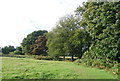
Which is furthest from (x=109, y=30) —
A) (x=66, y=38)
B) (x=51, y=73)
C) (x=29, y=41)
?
(x=29, y=41)

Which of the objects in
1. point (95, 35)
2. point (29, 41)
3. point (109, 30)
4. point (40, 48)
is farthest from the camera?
point (29, 41)

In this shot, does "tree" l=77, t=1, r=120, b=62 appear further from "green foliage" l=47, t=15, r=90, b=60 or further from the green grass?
"green foliage" l=47, t=15, r=90, b=60

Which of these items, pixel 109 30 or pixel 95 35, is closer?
pixel 109 30

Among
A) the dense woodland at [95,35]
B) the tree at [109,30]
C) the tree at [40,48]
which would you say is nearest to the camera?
the tree at [109,30]

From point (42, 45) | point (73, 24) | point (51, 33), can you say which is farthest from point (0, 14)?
point (42, 45)

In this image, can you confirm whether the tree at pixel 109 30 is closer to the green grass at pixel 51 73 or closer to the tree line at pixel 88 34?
the tree line at pixel 88 34

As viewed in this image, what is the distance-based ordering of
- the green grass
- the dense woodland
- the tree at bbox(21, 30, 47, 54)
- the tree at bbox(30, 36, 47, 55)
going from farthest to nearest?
the tree at bbox(21, 30, 47, 54) → the tree at bbox(30, 36, 47, 55) → the dense woodland → the green grass

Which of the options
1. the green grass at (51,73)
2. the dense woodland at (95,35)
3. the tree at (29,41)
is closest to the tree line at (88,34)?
the dense woodland at (95,35)

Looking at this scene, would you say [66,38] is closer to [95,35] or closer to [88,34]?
[88,34]

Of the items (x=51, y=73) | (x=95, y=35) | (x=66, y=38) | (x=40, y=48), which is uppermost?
(x=66, y=38)

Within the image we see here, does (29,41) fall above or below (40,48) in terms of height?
above

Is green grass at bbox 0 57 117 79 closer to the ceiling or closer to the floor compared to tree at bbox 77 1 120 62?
closer to the floor

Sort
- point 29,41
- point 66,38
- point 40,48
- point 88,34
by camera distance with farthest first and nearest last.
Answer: point 29,41, point 40,48, point 66,38, point 88,34

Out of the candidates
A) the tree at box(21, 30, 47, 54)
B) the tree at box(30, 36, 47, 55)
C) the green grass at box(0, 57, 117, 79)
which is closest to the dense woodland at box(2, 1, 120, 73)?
the green grass at box(0, 57, 117, 79)
